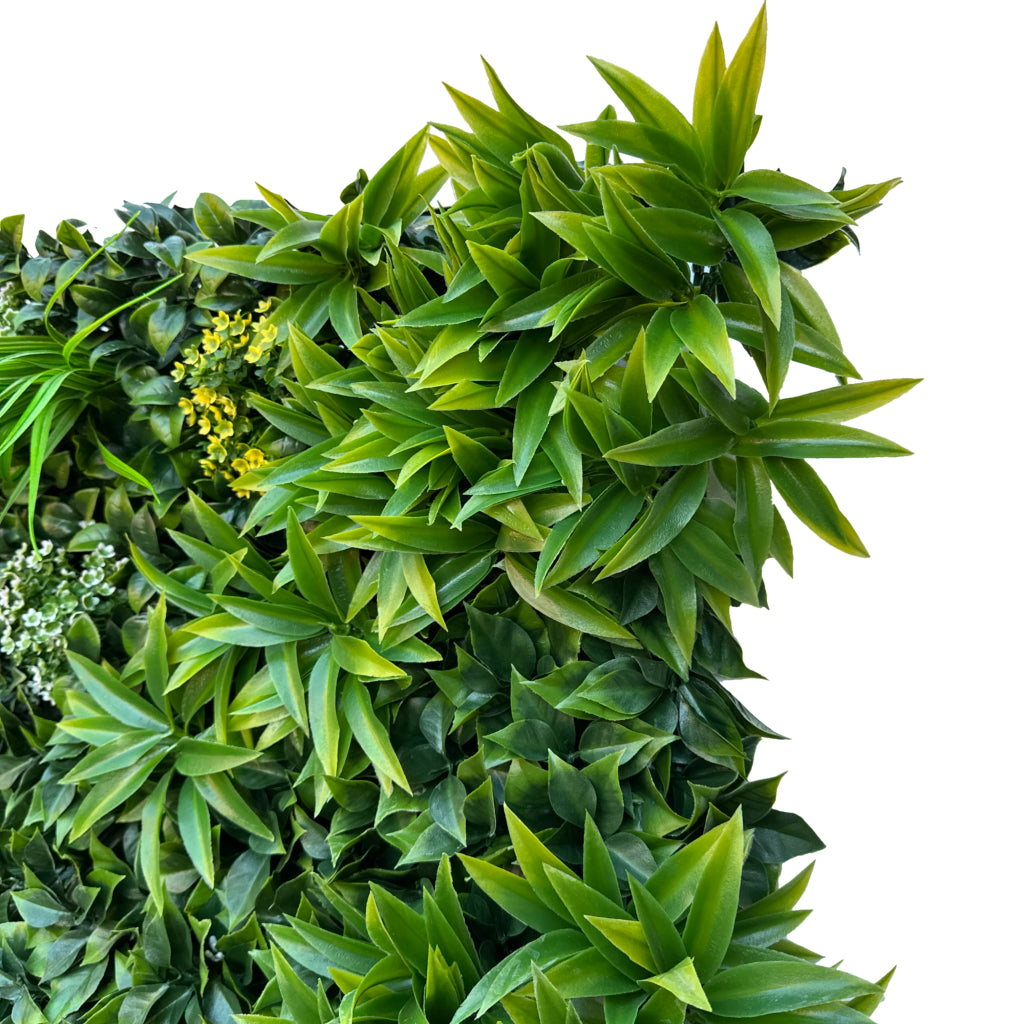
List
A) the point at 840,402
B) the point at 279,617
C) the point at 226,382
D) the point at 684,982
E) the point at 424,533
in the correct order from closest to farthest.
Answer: the point at 684,982 → the point at 840,402 → the point at 424,533 → the point at 279,617 → the point at 226,382

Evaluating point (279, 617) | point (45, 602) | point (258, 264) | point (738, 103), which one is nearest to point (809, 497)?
point (738, 103)

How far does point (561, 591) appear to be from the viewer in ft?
3.47

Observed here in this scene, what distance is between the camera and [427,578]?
1104 mm

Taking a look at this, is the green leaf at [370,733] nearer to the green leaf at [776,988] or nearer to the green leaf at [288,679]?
the green leaf at [288,679]

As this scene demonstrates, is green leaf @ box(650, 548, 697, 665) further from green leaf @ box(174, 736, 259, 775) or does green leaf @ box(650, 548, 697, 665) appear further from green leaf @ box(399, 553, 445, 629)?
green leaf @ box(174, 736, 259, 775)

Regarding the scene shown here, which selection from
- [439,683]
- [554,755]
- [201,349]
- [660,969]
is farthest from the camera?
[201,349]

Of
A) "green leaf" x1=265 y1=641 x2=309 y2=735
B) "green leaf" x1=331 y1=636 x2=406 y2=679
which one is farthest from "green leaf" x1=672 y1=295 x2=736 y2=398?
"green leaf" x1=265 y1=641 x2=309 y2=735

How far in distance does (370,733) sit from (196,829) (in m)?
0.34

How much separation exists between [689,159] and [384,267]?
446mm

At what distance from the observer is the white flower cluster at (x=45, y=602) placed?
136 centimetres

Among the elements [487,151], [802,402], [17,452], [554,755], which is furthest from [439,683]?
[17,452]

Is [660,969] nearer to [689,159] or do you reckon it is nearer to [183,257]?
[689,159]

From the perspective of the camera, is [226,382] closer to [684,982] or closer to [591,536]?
[591,536]

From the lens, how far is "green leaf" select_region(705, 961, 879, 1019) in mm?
894
